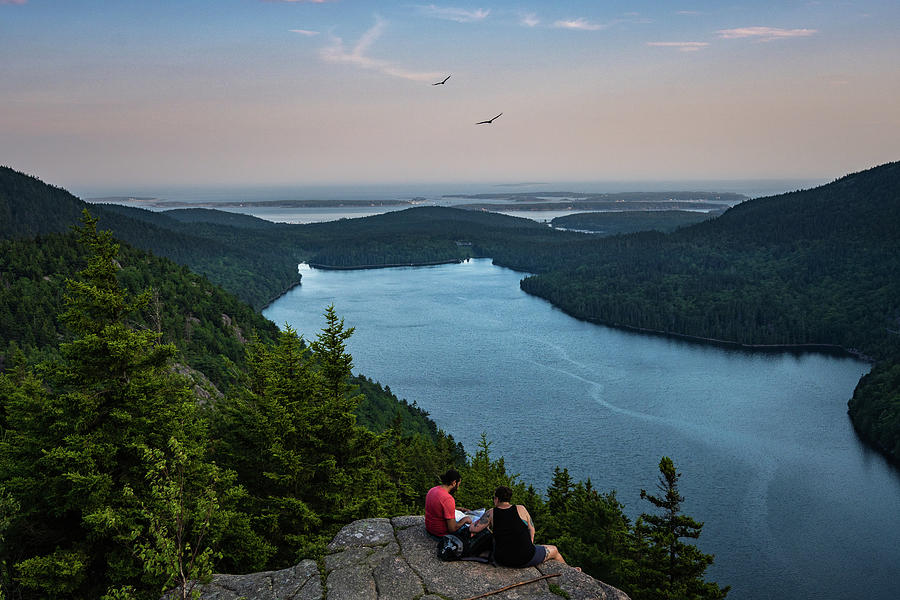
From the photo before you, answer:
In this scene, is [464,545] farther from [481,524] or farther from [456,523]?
[481,524]

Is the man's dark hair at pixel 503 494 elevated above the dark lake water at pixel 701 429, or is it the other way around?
the man's dark hair at pixel 503 494

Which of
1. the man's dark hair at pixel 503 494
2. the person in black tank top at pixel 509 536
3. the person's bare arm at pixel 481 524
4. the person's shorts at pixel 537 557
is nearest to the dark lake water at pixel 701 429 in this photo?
the person's shorts at pixel 537 557

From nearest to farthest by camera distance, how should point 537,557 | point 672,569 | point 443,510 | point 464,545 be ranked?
1. point 537,557
2. point 464,545
3. point 443,510
4. point 672,569

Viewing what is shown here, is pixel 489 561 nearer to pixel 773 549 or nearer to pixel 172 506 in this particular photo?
pixel 172 506

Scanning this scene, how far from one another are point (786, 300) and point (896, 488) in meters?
128

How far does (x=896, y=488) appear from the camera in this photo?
76.9 meters

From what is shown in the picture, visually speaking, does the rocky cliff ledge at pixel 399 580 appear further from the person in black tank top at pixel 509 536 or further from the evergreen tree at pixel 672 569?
the evergreen tree at pixel 672 569

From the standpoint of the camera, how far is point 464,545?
537 inches

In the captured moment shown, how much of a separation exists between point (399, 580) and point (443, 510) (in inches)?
73.4

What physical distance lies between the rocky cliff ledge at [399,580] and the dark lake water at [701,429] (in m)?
50.2

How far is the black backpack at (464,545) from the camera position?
13.4 m

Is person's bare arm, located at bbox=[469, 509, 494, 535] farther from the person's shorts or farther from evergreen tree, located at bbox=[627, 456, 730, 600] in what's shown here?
evergreen tree, located at bbox=[627, 456, 730, 600]

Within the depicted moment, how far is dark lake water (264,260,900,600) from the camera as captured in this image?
200ft

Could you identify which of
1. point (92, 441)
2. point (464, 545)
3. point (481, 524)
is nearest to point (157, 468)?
point (92, 441)
